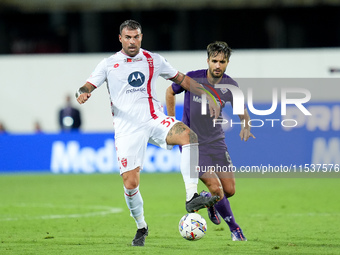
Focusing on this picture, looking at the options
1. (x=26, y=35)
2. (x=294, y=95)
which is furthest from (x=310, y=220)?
(x=26, y=35)

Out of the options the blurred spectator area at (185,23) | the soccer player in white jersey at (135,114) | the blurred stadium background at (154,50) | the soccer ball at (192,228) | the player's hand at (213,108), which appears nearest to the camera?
the soccer ball at (192,228)

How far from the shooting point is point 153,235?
9555 mm

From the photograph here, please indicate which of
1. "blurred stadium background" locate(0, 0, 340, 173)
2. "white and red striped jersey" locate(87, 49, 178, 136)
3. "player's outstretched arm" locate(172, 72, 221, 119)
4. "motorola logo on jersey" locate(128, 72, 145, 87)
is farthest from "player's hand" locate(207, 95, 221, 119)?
"blurred stadium background" locate(0, 0, 340, 173)

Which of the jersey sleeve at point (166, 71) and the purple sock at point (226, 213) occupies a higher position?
the jersey sleeve at point (166, 71)

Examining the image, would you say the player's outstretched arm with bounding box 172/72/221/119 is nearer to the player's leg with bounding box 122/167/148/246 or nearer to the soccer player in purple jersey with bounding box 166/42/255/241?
the soccer player in purple jersey with bounding box 166/42/255/241

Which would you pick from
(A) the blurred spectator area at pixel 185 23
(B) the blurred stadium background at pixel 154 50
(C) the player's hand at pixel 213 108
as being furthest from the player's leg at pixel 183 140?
(A) the blurred spectator area at pixel 185 23

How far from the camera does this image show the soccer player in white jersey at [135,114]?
329 inches

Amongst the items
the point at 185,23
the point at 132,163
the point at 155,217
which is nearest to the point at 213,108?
the point at 132,163

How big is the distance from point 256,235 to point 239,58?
1500 centimetres

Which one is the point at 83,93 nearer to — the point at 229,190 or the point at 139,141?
the point at 139,141

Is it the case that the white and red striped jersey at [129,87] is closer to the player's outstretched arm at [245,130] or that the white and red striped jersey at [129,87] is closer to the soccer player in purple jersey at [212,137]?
the soccer player in purple jersey at [212,137]

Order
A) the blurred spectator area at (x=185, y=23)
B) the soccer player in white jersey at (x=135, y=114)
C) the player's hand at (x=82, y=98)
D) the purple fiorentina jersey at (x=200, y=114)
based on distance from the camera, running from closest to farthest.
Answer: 1. the player's hand at (x=82, y=98)
2. the soccer player in white jersey at (x=135, y=114)
3. the purple fiorentina jersey at (x=200, y=114)
4. the blurred spectator area at (x=185, y=23)

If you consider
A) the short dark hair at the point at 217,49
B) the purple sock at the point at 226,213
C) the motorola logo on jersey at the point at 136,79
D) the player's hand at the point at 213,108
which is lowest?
the purple sock at the point at 226,213

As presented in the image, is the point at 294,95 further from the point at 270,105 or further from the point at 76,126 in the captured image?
the point at 76,126
